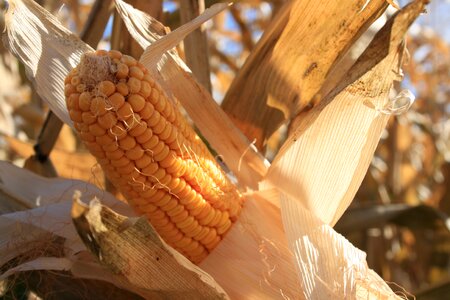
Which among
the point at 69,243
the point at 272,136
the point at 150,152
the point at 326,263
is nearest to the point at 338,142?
the point at 326,263

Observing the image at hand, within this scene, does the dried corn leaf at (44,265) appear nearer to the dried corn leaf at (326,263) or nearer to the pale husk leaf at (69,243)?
the pale husk leaf at (69,243)

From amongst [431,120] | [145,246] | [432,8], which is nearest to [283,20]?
[145,246]

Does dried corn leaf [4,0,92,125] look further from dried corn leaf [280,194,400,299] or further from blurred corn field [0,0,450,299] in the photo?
dried corn leaf [280,194,400,299]

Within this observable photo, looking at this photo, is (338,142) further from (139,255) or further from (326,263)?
(139,255)

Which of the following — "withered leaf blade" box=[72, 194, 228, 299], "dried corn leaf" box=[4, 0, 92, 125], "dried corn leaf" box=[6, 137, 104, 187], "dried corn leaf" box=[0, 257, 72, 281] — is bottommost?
"dried corn leaf" box=[0, 257, 72, 281]

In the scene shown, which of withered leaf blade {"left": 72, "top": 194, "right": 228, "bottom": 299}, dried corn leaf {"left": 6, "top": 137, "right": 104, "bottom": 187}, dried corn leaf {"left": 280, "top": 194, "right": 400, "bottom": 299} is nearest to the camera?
withered leaf blade {"left": 72, "top": 194, "right": 228, "bottom": 299}

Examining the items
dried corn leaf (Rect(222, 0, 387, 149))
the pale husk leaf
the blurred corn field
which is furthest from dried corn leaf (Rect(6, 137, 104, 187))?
dried corn leaf (Rect(222, 0, 387, 149))
